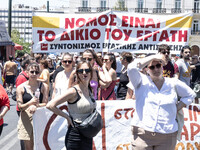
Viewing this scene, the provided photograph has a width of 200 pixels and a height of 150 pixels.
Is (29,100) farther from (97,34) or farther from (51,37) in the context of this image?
(97,34)

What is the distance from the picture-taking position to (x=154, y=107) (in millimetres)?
4359

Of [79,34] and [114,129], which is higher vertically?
[79,34]

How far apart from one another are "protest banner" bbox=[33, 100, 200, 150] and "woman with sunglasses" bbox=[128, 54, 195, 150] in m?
1.80

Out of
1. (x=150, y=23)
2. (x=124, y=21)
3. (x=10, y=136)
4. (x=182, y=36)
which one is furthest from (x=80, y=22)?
(x=10, y=136)

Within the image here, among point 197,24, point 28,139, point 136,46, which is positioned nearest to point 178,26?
point 136,46

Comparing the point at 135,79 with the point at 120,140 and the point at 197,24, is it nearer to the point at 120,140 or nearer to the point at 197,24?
the point at 120,140

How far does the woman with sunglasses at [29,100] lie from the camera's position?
5875 millimetres

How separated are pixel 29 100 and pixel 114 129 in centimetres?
137

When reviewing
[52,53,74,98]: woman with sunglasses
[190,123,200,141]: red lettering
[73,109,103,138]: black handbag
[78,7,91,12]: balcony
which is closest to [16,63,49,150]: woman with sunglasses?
[52,53,74,98]: woman with sunglasses

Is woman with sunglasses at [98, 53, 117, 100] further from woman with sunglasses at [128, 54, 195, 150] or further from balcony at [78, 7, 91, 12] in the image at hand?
balcony at [78, 7, 91, 12]

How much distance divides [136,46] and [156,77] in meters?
4.40

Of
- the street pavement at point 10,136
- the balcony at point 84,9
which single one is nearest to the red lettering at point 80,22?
the street pavement at point 10,136

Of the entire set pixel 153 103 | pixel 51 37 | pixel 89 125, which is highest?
pixel 51 37

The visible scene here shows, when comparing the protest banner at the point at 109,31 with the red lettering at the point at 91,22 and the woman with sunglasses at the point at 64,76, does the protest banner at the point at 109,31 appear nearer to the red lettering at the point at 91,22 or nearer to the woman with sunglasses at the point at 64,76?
the red lettering at the point at 91,22
